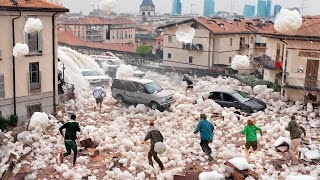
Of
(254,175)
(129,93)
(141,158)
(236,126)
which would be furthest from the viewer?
(129,93)

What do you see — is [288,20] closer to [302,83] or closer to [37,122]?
[302,83]

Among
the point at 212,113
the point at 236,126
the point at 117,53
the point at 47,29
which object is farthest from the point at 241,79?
the point at 117,53

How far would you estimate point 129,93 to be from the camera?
75.5 ft

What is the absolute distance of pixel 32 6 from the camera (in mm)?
20453

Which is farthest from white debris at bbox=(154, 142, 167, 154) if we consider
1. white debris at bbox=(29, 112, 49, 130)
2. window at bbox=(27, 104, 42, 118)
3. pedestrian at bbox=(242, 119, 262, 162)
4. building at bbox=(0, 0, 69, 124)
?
window at bbox=(27, 104, 42, 118)

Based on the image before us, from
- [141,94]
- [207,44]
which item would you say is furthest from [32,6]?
[207,44]

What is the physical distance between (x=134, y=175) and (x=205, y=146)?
2650 millimetres

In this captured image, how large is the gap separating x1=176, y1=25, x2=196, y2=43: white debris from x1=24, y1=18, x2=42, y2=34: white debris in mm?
23336

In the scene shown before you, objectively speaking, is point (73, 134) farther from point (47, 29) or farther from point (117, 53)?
point (117, 53)

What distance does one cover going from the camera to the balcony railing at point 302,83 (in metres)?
22.9

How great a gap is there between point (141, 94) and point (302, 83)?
905cm

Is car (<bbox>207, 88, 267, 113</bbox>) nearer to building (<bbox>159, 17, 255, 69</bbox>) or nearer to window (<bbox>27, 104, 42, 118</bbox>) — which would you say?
Result: window (<bbox>27, 104, 42, 118</bbox>)

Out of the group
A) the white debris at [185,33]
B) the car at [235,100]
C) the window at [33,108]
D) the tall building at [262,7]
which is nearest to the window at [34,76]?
the window at [33,108]

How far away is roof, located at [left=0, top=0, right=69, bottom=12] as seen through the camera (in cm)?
1950
